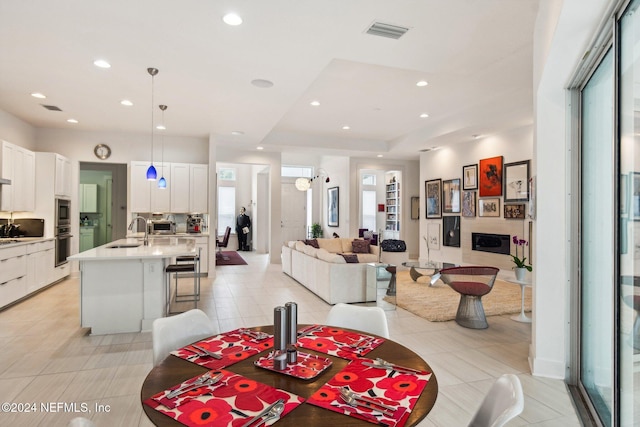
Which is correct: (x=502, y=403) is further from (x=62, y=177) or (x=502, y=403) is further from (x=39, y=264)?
(x=62, y=177)

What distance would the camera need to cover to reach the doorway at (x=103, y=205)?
379 inches

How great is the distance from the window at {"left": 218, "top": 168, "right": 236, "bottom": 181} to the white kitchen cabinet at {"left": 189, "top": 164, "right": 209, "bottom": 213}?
18.3 ft

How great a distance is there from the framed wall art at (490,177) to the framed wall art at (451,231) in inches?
40.7

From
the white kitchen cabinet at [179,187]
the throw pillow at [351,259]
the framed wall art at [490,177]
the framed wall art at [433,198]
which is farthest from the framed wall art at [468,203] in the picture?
the white kitchen cabinet at [179,187]

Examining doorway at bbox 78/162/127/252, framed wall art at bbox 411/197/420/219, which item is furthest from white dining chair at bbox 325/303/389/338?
framed wall art at bbox 411/197/420/219

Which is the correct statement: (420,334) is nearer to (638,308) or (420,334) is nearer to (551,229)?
(551,229)

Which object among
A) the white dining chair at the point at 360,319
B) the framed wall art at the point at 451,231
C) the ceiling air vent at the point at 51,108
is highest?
the ceiling air vent at the point at 51,108

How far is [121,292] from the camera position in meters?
4.16

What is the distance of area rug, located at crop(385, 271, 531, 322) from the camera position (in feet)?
16.1

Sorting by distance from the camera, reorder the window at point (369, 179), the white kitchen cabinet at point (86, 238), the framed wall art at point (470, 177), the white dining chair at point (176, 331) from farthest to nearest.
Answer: the window at point (369, 179) < the white kitchen cabinet at point (86, 238) < the framed wall art at point (470, 177) < the white dining chair at point (176, 331)

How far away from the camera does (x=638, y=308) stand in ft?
5.66

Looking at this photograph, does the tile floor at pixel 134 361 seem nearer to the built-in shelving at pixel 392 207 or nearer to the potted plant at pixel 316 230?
the potted plant at pixel 316 230

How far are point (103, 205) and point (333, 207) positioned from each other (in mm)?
6646

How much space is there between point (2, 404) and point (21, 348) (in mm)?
1250
